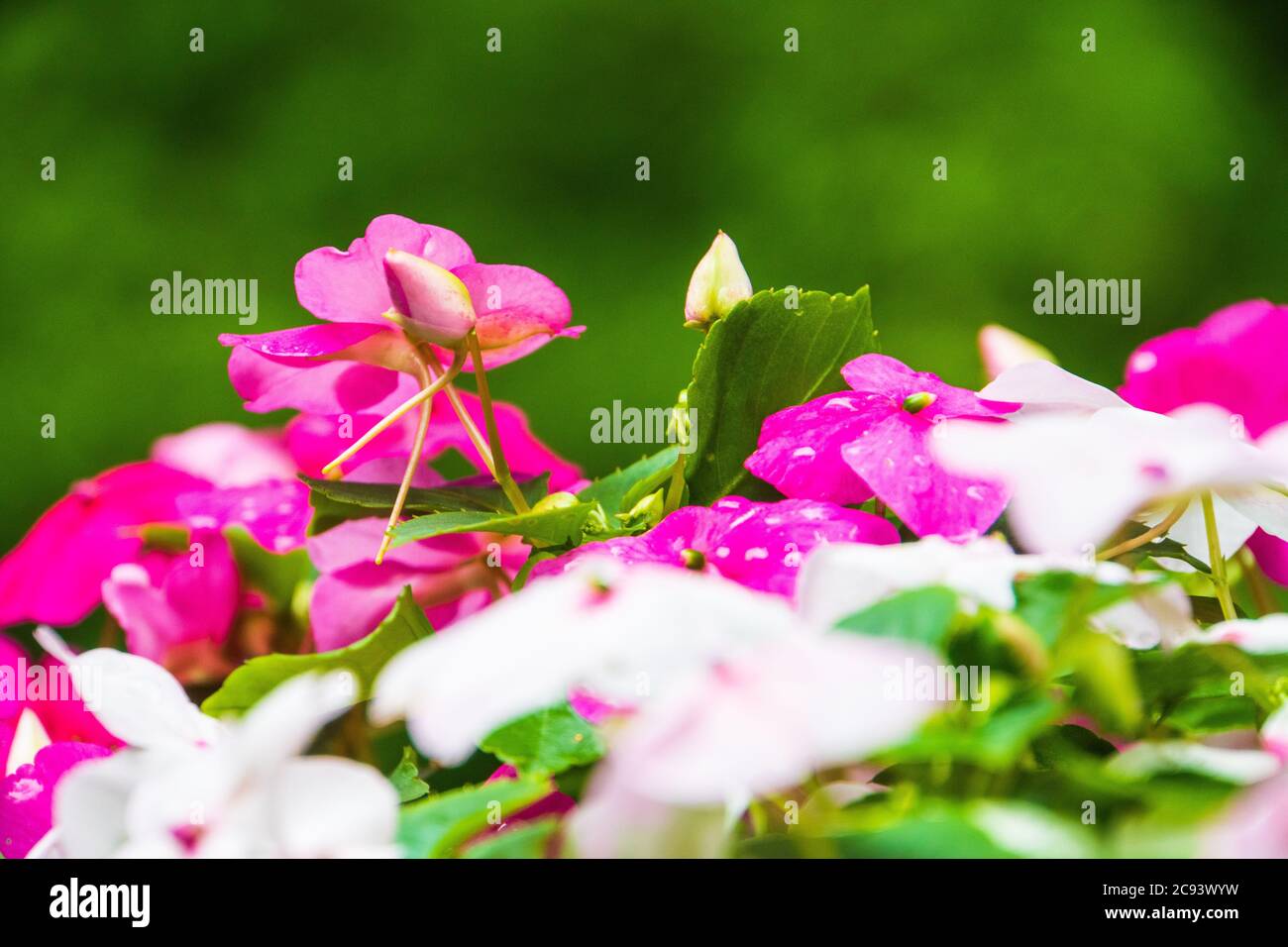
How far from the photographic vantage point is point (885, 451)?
0.27 meters

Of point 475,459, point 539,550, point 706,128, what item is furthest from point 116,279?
point 539,550

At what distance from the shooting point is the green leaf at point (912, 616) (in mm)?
179

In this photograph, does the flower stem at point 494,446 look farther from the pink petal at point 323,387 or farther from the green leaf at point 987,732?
the green leaf at point 987,732

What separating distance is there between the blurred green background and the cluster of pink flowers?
0.79 m

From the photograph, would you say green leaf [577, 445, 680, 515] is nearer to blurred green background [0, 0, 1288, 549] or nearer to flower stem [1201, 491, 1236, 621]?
flower stem [1201, 491, 1236, 621]

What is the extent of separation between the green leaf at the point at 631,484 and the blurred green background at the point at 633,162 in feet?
2.79

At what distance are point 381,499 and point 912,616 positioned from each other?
17 cm

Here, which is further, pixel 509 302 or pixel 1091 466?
pixel 509 302

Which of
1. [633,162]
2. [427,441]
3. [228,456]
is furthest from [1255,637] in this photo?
[633,162]

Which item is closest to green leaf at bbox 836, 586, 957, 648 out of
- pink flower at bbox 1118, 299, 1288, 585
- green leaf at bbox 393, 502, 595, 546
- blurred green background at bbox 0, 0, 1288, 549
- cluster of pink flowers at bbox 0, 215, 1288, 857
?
cluster of pink flowers at bbox 0, 215, 1288, 857

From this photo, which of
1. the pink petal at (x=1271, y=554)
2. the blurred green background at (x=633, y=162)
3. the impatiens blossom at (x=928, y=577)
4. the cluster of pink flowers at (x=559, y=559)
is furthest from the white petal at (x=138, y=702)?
the blurred green background at (x=633, y=162)

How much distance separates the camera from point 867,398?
0.99 ft

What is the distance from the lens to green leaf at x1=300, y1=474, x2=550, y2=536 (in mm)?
316

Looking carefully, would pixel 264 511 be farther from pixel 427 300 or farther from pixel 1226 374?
pixel 1226 374
